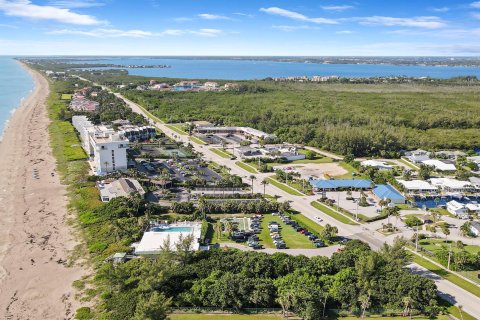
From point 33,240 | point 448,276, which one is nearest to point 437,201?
point 448,276

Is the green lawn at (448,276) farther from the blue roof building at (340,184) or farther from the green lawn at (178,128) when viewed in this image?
the green lawn at (178,128)

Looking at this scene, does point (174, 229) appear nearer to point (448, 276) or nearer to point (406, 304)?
point (406, 304)

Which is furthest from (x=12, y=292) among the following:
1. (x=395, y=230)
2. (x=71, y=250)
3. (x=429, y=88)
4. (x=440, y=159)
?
(x=429, y=88)

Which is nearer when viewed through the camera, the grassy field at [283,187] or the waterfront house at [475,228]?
the waterfront house at [475,228]

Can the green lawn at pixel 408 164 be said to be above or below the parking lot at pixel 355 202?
above

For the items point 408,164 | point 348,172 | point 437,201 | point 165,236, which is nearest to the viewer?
point 165,236

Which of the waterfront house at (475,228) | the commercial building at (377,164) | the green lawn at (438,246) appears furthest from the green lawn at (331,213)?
the commercial building at (377,164)
